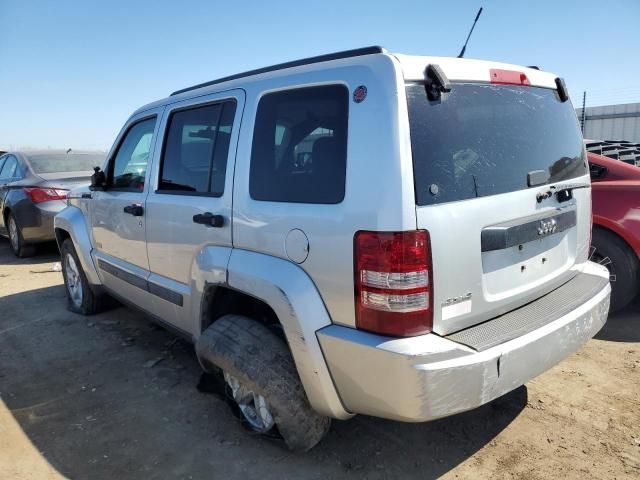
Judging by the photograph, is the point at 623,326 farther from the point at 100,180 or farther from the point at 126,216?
the point at 100,180

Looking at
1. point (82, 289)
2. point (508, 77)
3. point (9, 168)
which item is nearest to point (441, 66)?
point (508, 77)

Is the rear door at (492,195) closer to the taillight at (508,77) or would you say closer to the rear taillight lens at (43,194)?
the taillight at (508,77)

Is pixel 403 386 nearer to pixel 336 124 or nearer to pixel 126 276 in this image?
pixel 336 124

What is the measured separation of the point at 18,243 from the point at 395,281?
7.69m

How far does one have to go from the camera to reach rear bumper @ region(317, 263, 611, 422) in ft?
6.36

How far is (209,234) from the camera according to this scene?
280 centimetres

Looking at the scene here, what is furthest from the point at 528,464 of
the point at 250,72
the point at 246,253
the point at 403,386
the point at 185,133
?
the point at 185,133

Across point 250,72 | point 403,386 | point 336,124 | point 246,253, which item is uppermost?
point 250,72

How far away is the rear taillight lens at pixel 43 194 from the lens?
7.32m

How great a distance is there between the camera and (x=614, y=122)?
535 inches

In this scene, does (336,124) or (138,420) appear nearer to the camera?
(336,124)

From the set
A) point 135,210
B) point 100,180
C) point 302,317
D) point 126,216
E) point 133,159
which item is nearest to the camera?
point 302,317

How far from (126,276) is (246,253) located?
5.78ft

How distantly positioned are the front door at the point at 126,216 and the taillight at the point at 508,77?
2.34m
